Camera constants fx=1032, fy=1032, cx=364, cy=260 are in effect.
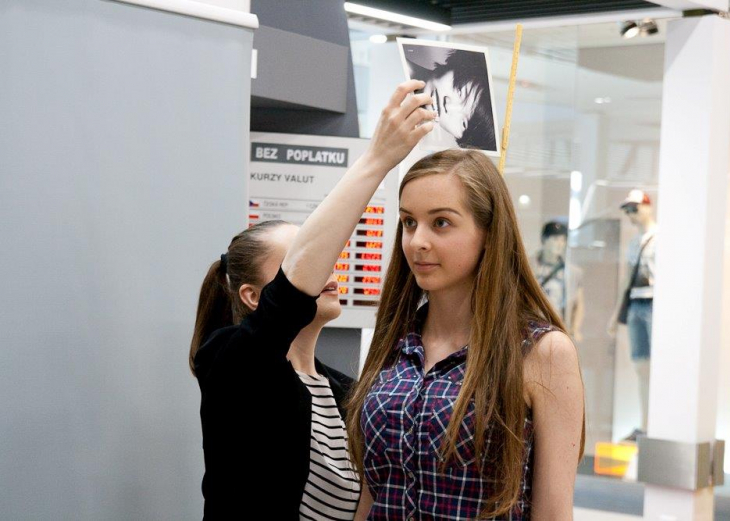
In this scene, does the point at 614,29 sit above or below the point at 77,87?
Answer: above

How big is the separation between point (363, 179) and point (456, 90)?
37 cm

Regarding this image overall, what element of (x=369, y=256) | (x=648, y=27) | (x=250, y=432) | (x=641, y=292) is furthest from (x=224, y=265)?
(x=641, y=292)

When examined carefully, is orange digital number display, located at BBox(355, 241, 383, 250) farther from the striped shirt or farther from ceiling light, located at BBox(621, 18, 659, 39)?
the striped shirt

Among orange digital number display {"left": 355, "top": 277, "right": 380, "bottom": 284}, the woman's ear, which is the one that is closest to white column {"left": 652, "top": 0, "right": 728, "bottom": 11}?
orange digital number display {"left": 355, "top": 277, "right": 380, "bottom": 284}

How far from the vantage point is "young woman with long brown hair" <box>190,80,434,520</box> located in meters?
1.76

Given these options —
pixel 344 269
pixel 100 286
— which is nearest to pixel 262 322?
pixel 100 286

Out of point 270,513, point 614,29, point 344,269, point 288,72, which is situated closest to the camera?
point 270,513

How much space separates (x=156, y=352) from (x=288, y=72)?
5.41ft

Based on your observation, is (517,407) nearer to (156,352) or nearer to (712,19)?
(156,352)

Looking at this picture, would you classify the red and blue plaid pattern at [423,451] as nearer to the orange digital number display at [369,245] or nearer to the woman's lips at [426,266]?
the woman's lips at [426,266]

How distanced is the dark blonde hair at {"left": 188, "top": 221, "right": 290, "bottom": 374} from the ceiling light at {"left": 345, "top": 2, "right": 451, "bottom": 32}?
320 centimetres

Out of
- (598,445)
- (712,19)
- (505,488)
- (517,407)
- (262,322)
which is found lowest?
(598,445)

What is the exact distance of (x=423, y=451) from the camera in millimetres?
1779

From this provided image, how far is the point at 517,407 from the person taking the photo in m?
1.76
